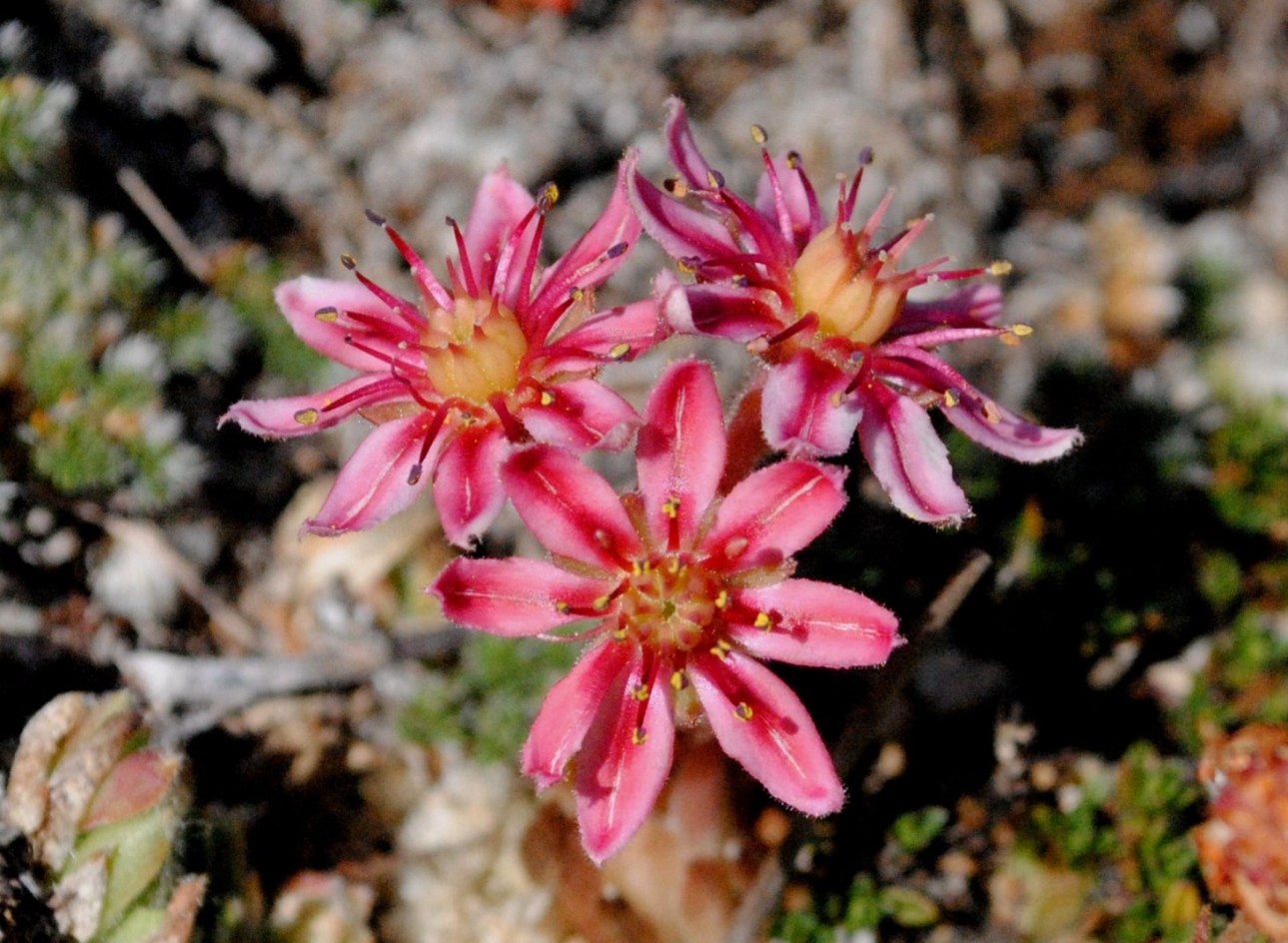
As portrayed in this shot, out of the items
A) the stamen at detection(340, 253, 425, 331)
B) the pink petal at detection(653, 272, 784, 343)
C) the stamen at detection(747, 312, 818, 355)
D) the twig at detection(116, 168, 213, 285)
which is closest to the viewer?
the pink petal at detection(653, 272, 784, 343)

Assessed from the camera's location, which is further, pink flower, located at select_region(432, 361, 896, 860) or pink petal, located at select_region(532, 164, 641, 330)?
pink petal, located at select_region(532, 164, 641, 330)

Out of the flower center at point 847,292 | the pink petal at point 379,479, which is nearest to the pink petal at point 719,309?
the flower center at point 847,292

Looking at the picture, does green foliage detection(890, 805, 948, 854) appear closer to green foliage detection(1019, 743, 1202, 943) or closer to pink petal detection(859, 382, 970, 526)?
green foliage detection(1019, 743, 1202, 943)

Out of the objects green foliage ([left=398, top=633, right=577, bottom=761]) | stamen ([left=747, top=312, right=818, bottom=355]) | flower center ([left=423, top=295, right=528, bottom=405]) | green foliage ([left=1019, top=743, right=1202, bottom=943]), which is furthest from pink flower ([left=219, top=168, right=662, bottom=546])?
green foliage ([left=1019, top=743, right=1202, bottom=943])

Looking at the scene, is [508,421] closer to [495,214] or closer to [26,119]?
[495,214]

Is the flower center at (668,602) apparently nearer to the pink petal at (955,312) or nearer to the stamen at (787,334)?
the stamen at (787,334)

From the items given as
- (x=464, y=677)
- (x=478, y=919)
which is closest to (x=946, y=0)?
(x=464, y=677)
